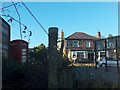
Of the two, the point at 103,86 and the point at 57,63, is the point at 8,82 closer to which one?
the point at 57,63

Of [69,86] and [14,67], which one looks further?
[14,67]

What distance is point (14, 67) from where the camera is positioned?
632cm

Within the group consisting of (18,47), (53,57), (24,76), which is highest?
(18,47)

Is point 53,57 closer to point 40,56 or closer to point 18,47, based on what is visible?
point 40,56

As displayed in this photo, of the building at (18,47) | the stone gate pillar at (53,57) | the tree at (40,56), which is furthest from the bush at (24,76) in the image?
the building at (18,47)

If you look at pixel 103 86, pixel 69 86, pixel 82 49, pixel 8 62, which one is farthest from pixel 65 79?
pixel 82 49

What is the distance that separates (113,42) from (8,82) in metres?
12.8

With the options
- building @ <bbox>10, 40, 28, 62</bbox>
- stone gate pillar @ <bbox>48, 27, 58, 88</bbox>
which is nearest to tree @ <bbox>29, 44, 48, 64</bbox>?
stone gate pillar @ <bbox>48, 27, 58, 88</bbox>

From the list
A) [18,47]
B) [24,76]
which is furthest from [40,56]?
[18,47]

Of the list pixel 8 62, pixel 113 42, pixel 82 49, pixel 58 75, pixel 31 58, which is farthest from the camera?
pixel 82 49

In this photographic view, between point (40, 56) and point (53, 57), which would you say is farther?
point (40, 56)

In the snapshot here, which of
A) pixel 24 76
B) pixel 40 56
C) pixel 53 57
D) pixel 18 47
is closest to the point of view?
pixel 53 57

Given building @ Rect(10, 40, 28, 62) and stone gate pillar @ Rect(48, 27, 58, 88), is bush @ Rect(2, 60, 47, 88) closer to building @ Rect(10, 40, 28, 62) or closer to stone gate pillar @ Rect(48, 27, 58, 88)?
stone gate pillar @ Rect(48, 27, 58, 88)

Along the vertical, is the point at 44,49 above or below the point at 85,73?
above
